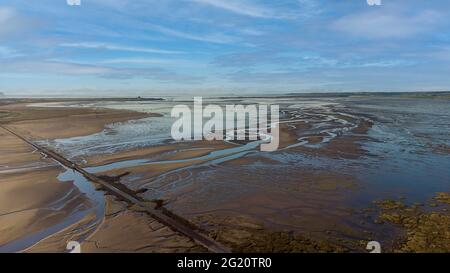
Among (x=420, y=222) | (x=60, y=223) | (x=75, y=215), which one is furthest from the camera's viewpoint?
(x=75, y=215)

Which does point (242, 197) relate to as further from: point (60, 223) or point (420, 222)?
point (60, 223)

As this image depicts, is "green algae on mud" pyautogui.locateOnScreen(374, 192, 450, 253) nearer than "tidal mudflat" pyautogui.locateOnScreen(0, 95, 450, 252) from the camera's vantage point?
Yes

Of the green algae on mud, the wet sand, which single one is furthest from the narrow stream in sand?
the green algae on mud

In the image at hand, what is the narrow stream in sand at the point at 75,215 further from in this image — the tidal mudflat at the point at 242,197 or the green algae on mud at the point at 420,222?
the green algae on mud at the point at 420,222

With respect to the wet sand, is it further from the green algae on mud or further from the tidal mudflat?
the green algae on mud

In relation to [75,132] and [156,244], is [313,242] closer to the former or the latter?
[156,244]

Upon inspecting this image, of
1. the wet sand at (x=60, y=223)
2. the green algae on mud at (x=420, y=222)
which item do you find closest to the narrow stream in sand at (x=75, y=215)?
the wet sand at (x=60, y=223)

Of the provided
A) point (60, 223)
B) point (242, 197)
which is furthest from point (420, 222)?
point (60, 223)

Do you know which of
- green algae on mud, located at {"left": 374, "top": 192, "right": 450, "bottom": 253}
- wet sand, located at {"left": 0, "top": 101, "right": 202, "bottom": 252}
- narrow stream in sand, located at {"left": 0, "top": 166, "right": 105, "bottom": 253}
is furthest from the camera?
narrow stream in sand, located at {"left": 0, "top": 166, "right": 105, "bottom": 253}
